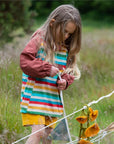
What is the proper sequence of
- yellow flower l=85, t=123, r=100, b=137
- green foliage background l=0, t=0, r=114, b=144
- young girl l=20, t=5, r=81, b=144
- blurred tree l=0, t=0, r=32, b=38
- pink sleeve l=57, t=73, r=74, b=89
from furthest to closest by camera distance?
blurred tree l=0, t=0, r=32, b=38 < green foliage background l=0, t=0, r=114, b=144 < pink sleeve l=57, t=73, r=74, b=89 < young girl l=20, t=5, r=81, b=144 < yellow flower l=85, t=123, r=100, b=137

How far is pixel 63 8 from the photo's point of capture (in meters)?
2.35

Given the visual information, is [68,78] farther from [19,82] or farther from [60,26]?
[19,82]

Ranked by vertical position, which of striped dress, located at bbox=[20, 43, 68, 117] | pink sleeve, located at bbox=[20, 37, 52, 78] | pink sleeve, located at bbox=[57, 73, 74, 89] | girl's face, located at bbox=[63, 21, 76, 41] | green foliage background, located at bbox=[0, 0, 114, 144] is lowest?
green foliage background, located at bbox=[0, 0, 114, 144]

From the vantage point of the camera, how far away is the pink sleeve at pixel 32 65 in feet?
6.98

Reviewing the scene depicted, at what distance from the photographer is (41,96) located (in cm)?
228

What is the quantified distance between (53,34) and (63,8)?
0.23 meters

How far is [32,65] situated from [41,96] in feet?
0.94

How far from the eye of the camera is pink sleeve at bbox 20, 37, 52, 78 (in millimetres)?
2127

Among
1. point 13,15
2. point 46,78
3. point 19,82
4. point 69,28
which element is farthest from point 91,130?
point 13,15

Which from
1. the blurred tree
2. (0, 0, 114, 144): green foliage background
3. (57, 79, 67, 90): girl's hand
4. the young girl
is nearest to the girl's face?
the young girl

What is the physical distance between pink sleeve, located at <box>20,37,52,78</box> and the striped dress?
12 cm

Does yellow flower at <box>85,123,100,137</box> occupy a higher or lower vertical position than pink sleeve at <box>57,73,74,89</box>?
lower

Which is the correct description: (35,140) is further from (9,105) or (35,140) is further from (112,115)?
(112,115)

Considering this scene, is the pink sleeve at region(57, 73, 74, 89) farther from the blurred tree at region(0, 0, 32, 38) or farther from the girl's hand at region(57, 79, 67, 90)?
the blurred tree at region(0, 0, 32, 38)
